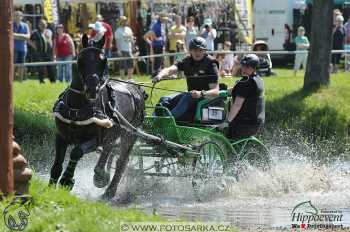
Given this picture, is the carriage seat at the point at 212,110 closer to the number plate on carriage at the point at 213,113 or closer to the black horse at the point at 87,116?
the number plate on carriage at the point at 213,113

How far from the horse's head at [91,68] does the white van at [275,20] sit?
2198cm

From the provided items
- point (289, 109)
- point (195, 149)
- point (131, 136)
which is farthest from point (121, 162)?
point (289, 109)

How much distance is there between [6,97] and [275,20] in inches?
971

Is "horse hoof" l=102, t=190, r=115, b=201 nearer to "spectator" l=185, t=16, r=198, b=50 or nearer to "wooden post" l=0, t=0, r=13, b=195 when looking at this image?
"wooden post" l=0, t=0, r=13, b=195

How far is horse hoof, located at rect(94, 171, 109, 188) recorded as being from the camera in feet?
36.1

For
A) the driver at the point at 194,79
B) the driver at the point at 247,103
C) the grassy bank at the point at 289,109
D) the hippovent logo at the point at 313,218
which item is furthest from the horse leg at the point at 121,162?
the grassy bank at the point at 289,109

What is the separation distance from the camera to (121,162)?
11.8 metres

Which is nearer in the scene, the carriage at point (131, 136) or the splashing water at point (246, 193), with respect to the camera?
the carriage at point (131, 136)

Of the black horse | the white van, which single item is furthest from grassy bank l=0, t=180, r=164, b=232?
the white van

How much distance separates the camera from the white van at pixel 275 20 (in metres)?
32.2

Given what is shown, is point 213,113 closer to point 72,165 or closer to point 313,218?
point 72,165

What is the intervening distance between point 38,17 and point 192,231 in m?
21.0

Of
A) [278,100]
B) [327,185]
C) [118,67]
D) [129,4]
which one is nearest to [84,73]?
[327,185]

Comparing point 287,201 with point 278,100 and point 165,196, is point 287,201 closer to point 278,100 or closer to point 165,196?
point 165,196
